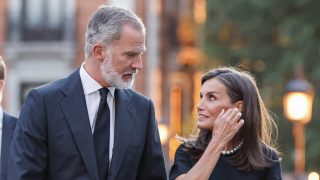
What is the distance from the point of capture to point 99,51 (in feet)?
17.2

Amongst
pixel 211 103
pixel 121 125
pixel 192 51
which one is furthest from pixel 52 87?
pixel 192 51

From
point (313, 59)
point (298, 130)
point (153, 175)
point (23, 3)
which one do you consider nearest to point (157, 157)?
point (153, 175)

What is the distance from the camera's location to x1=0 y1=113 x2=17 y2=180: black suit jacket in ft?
20.1

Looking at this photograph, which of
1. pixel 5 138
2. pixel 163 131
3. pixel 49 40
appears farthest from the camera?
pixel 49 40

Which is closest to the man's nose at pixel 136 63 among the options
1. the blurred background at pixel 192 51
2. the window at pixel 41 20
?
the blurred background at pixel 192 51

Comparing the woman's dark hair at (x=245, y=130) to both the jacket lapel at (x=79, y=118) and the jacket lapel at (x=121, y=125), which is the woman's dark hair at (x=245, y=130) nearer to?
the jacket lapel at (x=121, y=125)

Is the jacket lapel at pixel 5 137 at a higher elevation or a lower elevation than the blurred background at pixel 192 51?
higher

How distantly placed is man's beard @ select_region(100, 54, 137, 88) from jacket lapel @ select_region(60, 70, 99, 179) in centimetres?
18

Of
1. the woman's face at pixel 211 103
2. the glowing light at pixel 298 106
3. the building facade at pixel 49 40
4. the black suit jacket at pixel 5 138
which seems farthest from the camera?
the building facade at pixel 49 40

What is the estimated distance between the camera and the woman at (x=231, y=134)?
5.37m

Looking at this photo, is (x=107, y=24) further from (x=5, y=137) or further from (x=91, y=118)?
(x=5, y=137)

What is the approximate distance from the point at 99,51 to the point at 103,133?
15.7 inches

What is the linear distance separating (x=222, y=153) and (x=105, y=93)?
0.70 metres

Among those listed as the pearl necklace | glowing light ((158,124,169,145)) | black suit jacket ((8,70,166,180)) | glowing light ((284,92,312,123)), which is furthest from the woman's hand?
glowing light ((158,124,169,145))
